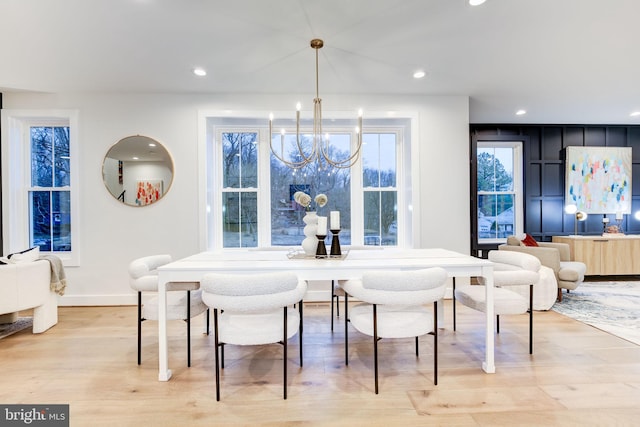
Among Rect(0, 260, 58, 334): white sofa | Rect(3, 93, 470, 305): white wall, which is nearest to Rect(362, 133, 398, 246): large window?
Rect(3, 93, 470, 305): white wall

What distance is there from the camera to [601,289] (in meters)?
4.04

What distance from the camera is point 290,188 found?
13.1 feet

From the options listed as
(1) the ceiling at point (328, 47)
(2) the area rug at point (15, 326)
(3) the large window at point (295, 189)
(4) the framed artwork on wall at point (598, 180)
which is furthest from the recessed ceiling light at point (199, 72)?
(4) the framed artwork on wall at point (598, 180)

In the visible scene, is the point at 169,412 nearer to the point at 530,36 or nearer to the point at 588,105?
the point at 530,36

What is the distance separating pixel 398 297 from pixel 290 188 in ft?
8.55

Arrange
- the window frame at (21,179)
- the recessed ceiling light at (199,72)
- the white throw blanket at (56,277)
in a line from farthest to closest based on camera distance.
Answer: the window frame at (21,179) → the recessed ceiling light at (199,72) → the white throw blanket at (56,277)

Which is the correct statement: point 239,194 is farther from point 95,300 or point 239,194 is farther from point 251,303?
point 251,303

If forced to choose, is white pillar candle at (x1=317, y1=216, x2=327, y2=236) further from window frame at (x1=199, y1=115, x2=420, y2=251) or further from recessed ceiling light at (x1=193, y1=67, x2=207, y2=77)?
recessed ceiling light at (x1=193, y1=67, x2=207, y2=77)

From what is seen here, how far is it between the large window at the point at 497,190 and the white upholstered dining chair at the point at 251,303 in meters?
4.48

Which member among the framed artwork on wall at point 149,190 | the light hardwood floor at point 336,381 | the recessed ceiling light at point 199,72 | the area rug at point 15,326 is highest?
the recessed ceiling light at point 199,72

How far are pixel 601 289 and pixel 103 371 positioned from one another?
226 inches

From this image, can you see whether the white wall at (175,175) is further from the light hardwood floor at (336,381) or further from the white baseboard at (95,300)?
the light hardwood floor at (336,381)

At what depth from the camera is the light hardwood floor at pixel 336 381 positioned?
1.56 metres

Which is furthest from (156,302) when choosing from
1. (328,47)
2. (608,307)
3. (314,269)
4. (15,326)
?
(608,307)
